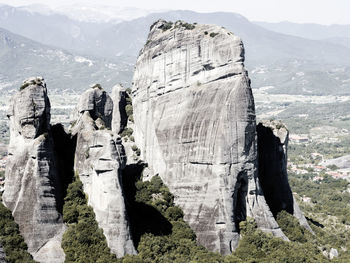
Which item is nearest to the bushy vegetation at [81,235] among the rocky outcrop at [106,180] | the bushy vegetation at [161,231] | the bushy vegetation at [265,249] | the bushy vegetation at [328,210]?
the rocky outcrop at [106,180]

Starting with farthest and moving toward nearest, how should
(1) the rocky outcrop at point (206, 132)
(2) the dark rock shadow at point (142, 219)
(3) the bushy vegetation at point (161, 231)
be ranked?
(1) the rocky outcrop at point (206, 132), (2) the dark rock shadow at point (142, 219), (3) the bushy vegetation at point (161, 231)

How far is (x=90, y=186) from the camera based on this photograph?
4678cm

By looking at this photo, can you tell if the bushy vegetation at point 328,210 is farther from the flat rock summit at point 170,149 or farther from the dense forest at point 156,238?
the flat rock summit at point 170,149

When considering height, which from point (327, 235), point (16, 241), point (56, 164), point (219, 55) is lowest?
point (327, 235)

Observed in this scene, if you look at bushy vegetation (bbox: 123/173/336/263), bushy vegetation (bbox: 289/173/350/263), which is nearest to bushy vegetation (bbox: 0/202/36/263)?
bushy vegetation (bbox: 123/173/336/263)

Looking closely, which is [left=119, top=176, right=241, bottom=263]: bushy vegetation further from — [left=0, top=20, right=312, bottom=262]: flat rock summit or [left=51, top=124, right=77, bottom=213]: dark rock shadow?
[left=51, top=124, right=77, bottom=213]: dark rock shadow

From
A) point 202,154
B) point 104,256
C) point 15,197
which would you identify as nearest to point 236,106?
point 202,154

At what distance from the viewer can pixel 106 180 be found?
43.5 meters

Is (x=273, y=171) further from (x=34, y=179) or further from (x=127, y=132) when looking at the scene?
(x=34, y=179)

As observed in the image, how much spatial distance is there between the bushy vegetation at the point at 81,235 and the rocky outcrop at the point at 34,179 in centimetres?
82

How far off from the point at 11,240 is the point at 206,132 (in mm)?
21626

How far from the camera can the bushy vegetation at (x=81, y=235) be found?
4153 cm

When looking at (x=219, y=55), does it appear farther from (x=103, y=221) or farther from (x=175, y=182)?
(x=103, y=221)

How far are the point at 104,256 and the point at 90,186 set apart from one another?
26.1 ft
